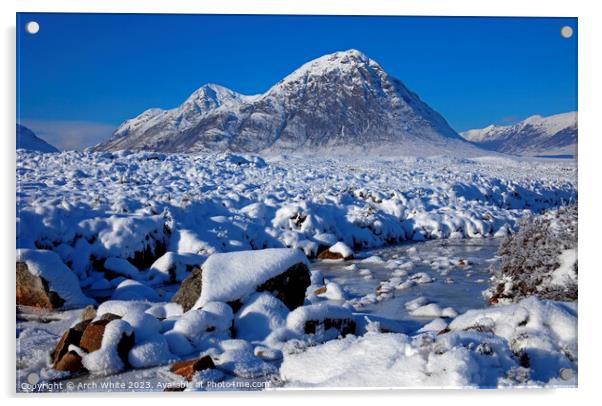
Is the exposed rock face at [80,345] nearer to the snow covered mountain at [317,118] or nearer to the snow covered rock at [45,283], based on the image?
the snow covered rock at [45,283]

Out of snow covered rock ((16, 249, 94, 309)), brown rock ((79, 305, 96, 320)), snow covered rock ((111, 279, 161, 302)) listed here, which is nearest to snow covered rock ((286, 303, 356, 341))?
brown rock ((79, 305, 96, 320))

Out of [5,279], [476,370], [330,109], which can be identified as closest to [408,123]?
[330,109]

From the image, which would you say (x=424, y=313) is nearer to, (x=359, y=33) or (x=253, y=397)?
(x=253, y=397)

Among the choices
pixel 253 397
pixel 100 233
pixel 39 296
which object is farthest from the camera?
pixel 100 233

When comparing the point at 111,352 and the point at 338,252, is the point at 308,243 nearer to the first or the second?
the point at 338,252

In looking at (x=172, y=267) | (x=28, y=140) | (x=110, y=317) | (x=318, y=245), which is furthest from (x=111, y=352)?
(x=318, y=245)

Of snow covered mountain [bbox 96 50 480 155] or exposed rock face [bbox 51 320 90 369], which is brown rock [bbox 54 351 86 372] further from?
snow covered mountain [bbox 96 50 480 155]

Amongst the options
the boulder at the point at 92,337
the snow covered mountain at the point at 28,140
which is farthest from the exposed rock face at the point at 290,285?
the snow covered mountain at the point at 28,140
